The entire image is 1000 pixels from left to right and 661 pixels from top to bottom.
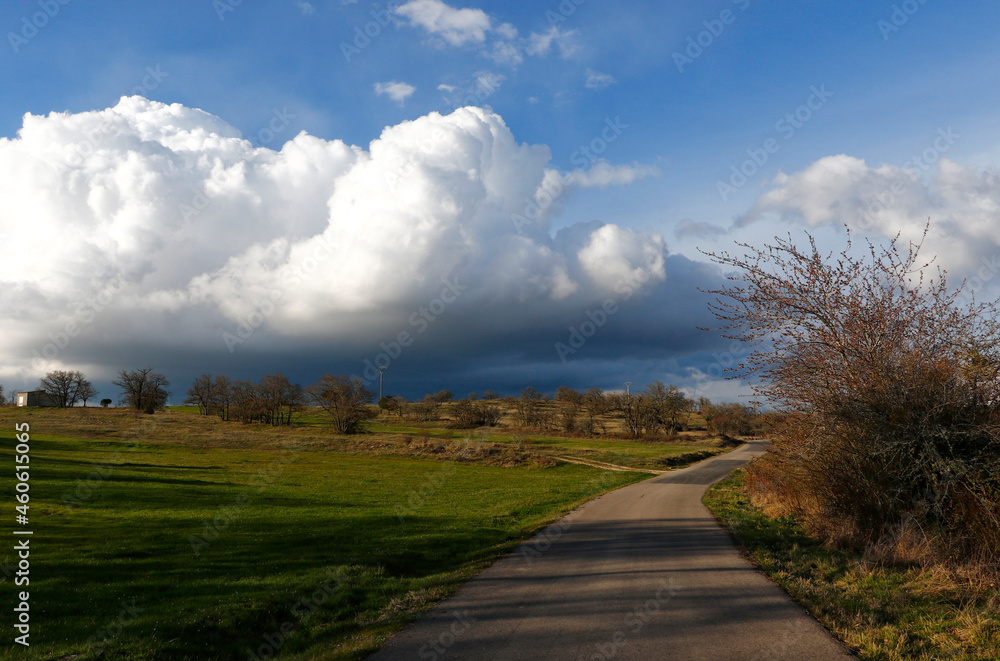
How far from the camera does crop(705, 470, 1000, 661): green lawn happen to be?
673cm

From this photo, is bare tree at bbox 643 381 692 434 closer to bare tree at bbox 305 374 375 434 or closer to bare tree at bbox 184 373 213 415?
bare tree at bbox 305 374 375 434

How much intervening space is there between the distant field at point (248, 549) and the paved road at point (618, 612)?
0.92 m

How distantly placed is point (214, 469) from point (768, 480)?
130ft

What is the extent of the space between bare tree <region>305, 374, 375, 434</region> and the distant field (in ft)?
141

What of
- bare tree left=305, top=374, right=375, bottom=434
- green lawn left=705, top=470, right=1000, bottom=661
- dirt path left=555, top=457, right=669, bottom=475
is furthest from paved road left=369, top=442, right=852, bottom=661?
bare tree left=305, top=374, right=375, bottom=434

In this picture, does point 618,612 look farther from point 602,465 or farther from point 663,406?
point 663,406

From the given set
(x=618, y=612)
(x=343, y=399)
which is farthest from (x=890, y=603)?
(x=343, y=399)

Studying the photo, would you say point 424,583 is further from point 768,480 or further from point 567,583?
point 768,480

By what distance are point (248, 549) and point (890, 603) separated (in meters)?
15.4

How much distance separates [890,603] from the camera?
8477mm

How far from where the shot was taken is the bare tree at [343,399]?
85000 mm

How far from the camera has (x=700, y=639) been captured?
22.4 ft

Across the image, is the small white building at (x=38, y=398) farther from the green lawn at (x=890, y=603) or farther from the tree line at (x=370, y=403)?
the green lawn at (x=890, y=603)

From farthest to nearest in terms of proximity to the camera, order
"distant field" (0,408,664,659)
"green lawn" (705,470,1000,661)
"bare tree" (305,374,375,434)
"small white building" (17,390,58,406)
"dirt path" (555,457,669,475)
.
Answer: "small white building" (17,390,58,406) < "bare tree" (305,374,375,434) < "dirt path" (555,457,669,475) < "distant field" (0,408,664,659) < "green lawn" (705,470,1000,661)
